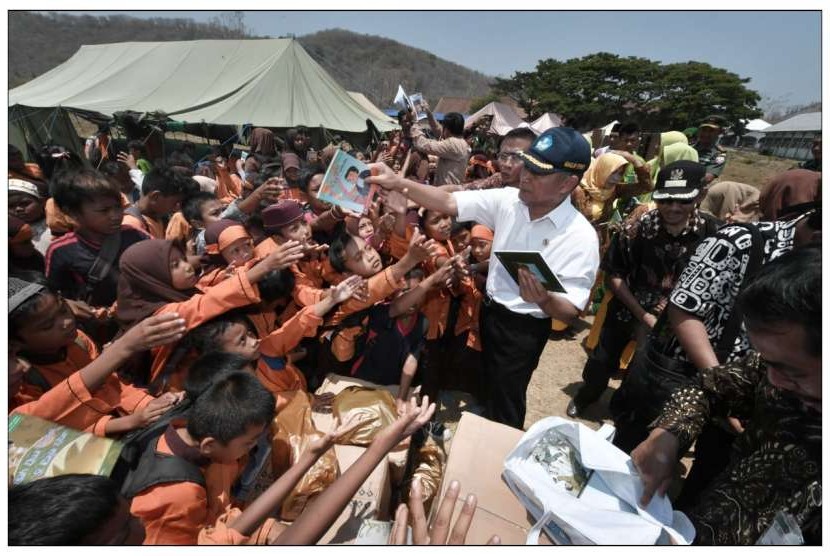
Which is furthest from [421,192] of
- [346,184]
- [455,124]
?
[455,124]

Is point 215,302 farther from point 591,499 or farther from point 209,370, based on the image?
point 591,499

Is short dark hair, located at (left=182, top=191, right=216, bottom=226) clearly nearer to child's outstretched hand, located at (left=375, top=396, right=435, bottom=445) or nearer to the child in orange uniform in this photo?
the child in orange uniform

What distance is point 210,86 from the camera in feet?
37.0

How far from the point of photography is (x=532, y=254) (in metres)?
1.63

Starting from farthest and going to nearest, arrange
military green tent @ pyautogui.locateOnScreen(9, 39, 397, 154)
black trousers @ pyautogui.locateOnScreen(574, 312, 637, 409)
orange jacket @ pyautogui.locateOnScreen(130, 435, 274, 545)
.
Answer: military green tent @ pyautogui.locateOnScreen(9, 39, 397, 154), black trousers @ pyautogui.locateOnScreen(574, 312, 637, 409), orange jacket @ pyautogui.locateOnScreen(130, 435, 274, 545)

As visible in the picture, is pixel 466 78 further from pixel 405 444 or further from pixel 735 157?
pixel 405 444

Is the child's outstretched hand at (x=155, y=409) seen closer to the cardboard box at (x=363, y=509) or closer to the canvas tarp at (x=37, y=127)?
the cardboard box at (x=363, y=509)

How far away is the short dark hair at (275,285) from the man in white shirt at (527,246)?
784 mm

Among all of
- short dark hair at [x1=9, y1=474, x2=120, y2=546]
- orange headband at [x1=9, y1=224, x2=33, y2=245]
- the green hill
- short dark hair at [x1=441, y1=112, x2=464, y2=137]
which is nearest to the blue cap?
short dark hair at [x1=9, y1=474, x2=120, y2=546]

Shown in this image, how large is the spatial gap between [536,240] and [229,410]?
1.56m

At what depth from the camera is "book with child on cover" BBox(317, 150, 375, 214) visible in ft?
7.37

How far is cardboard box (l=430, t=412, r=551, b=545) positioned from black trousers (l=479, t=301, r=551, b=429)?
1.41ft

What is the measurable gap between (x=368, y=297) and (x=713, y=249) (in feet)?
5.35

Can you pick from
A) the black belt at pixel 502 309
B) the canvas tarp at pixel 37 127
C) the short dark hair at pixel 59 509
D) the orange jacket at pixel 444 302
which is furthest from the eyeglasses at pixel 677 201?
the canvas tarp at pixel 37 127
